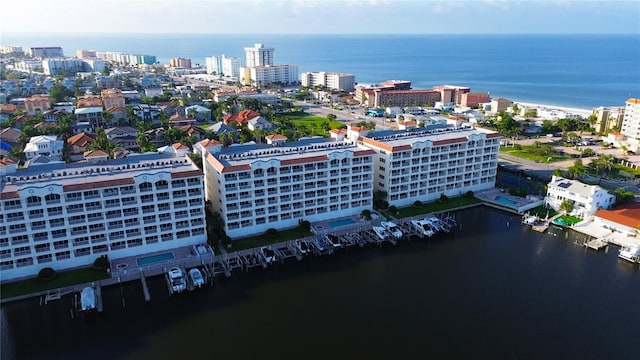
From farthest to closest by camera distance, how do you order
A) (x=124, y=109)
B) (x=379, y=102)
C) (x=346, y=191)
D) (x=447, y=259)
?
(x=379, y=102) → (x=124, y=109) → (x=346, y=191) → (x=447, y=259)

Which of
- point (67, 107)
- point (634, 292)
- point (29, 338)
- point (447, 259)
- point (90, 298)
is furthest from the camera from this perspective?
point (67, 107)

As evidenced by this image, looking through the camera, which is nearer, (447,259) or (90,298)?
(90,298)

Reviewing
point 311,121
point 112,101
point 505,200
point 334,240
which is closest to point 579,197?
point 505,200

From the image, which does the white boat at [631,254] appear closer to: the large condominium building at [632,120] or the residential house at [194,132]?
the large condominium building at [632,120]

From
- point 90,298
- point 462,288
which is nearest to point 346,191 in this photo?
point 462,288

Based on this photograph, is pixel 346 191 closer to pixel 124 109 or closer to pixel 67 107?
pixel 124 109

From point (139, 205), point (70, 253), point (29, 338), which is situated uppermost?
point (139, 205)

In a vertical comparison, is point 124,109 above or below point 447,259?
above
